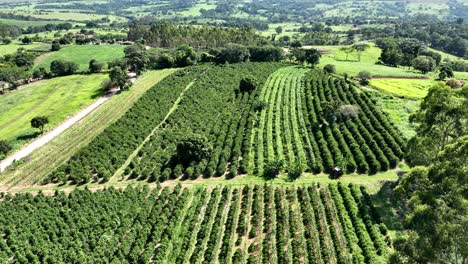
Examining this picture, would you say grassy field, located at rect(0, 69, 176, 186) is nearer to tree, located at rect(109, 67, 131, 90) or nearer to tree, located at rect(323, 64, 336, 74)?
tree, located at rect(109, 67, 131, 90)

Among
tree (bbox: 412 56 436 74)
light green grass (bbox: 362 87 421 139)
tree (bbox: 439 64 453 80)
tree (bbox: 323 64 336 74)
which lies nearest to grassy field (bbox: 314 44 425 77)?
tree (bbox: 412 56 436 74)

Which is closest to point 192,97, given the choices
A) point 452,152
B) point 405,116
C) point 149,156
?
point 149,156

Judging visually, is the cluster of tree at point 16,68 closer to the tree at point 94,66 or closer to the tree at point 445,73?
the tree at point 94,66

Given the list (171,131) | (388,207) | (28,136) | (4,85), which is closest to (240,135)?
(171,131)

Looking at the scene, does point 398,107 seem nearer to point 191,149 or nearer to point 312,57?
point 312,57

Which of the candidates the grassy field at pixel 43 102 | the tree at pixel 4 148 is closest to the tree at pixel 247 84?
the grassy field at pixel 43 102
